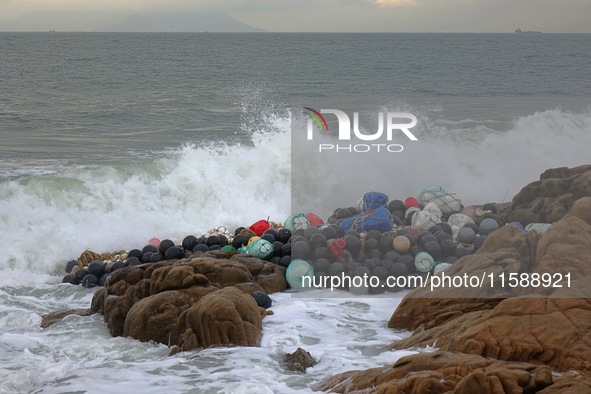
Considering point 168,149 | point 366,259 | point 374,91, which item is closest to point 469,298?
point 366,259

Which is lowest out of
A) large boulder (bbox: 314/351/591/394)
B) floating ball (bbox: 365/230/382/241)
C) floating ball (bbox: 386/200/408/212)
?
large boulder (bbox: 314/351/591/394)

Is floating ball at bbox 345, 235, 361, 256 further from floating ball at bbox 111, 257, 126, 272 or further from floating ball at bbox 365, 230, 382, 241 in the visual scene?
floating ball at bbox 111, 257, 126, 272

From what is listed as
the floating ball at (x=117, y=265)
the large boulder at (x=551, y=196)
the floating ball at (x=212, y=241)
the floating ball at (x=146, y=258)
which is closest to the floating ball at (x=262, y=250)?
the floating ball at (x=212, y=241)

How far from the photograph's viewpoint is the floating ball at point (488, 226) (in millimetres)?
11969

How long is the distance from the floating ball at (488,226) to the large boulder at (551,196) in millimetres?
297

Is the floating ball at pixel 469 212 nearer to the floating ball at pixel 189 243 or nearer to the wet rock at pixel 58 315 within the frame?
the floating ball at pixel 189 243

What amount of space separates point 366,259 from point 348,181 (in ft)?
19.9

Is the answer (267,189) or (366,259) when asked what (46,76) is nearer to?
(267,189)

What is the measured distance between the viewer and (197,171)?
727 inches

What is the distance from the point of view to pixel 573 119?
26516mm

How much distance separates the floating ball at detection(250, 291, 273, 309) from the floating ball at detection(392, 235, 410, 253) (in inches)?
87.9

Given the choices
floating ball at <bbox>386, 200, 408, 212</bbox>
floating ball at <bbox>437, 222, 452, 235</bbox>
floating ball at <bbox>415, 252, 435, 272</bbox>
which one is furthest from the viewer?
floating ball at <bbox>386, 200, 408, 212</bbox>

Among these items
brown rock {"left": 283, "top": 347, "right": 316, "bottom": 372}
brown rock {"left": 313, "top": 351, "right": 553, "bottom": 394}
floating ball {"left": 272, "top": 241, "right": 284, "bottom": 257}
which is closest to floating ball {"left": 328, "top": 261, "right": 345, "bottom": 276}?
floating ball {"left": 272, "top": 241, "right": 284, "bottom": 257}

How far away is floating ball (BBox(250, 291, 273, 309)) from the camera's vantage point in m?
10.1
